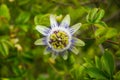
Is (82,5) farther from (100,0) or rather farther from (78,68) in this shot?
(78,68)

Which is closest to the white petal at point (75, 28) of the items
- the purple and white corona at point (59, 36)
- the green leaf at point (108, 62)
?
the purple and white corona at point (59, 36)

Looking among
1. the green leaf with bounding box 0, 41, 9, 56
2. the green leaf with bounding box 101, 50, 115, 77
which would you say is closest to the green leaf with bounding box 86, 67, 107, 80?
the green leaf with bounding box 101, 50, 115, 77

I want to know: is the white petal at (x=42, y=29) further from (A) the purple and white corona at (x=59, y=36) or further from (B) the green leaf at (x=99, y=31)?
(B) the green leaf at (x=99, y=31)

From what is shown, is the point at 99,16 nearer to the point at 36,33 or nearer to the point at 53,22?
the point at 53,22

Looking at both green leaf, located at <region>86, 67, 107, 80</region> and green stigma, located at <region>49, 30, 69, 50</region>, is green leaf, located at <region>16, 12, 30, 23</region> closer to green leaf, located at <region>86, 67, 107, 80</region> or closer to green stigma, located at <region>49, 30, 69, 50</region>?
green stigma, located at <region>49, 30, 69, 50</region>

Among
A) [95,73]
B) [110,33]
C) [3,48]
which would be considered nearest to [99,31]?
[110,33]
